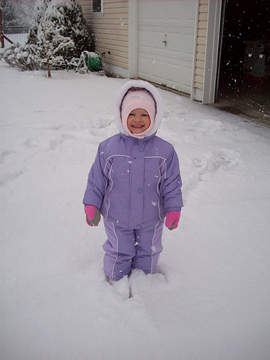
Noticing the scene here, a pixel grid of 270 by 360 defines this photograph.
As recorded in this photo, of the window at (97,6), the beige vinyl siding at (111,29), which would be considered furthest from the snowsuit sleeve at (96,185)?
the window at (97,6)

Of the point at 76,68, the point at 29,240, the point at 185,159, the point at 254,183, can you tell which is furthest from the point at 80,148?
the point at 76,68

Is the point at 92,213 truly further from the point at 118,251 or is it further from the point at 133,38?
the point at 133,38

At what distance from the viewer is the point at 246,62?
8789 millimetres

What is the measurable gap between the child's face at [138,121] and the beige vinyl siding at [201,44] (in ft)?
A: 16.5

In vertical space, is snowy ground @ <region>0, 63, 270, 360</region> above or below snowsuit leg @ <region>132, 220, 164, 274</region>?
below

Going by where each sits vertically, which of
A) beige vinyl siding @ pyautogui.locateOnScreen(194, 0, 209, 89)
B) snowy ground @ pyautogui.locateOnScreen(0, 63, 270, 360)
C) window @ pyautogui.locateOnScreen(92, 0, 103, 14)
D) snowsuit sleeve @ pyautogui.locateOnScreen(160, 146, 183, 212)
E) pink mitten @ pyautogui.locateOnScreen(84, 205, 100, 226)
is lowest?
snowy ground @ pyautogui.locateOnScreen(0, 63, 270, 360)

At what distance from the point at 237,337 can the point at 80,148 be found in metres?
2.69

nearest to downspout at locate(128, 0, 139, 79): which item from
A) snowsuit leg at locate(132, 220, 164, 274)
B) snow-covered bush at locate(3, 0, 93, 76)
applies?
snow-covered bush at locate(3, 0, 93, 76)

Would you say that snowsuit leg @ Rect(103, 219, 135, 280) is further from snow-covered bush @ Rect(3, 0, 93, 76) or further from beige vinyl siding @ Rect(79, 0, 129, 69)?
snow-covered bush @ Rect(3, 0, 93, 76)

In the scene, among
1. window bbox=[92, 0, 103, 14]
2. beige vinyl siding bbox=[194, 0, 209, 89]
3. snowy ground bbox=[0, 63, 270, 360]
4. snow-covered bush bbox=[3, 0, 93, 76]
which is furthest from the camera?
window bbox=[92, 0, 103, 14]

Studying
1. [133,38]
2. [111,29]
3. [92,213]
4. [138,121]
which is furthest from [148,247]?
[111,29]

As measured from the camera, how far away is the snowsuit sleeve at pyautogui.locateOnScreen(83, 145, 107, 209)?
5.42 ft

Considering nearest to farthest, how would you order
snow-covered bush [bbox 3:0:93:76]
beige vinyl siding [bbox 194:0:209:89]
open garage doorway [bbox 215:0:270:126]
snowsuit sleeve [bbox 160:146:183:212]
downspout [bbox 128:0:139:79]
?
snowsuit sleeve [bbox 160:146:183:212] < beige vinyl siding [bbox 194:0:209:89] < open garage doorway [bbox 215:0:270:126] < downspout [bbox 128:0:139:79] < snow-covered bush [bbox 3:0:93:76]

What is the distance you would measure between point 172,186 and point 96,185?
0.42 m
